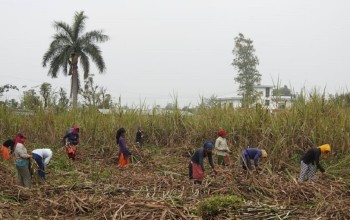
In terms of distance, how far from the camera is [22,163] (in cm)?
811

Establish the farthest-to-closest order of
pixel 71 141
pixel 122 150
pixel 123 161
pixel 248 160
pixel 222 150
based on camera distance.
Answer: pixel 71 141
pixel 123 161
pixel 122 150
pixel 222 150
pixel 248 160

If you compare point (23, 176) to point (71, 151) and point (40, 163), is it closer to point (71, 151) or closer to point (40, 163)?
point (40, 163)

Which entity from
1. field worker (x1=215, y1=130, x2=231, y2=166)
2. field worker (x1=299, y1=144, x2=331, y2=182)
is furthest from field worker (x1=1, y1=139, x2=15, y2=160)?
field worker (x1=299, y1=144, x2=331, y2=182)

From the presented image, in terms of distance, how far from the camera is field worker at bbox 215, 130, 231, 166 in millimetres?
10547

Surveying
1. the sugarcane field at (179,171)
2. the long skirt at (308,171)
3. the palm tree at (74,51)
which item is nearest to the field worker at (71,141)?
the sugarcane field at (179,171)

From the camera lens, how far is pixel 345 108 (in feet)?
38.4

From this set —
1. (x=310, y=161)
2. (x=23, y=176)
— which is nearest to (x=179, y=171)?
(x=310, y=161)

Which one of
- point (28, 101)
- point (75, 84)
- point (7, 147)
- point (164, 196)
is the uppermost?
point (75, 84)

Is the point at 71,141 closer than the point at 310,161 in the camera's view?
No

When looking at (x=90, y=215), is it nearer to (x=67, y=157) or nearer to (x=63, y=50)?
(x=67, y=157)

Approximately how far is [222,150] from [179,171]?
1366 mm

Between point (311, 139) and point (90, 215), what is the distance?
6858mm

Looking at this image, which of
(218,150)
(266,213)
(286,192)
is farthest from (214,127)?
(266,213)

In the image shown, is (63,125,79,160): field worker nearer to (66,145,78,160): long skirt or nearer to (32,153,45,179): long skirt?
(66,145,78,160): long skirt
